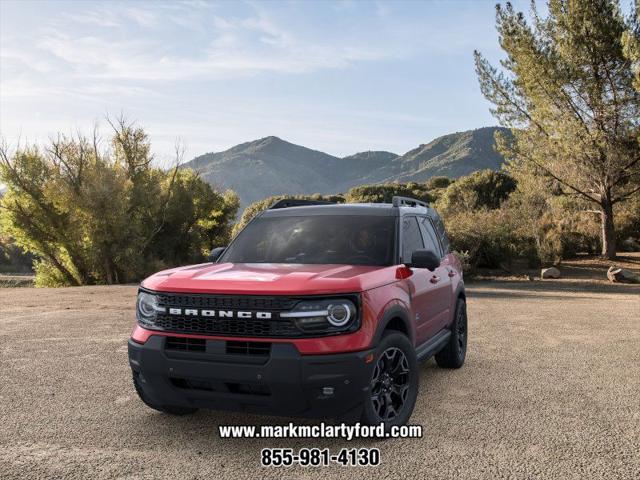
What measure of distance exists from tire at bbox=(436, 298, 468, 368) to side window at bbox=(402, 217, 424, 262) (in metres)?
1.45

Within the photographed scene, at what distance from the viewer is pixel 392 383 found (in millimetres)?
4637

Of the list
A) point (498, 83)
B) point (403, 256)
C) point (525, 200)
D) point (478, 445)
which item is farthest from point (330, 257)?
point (525, 200)

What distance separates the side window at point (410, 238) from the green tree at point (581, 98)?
21025 mm

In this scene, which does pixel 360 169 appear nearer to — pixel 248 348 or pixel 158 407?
pixel 158 407

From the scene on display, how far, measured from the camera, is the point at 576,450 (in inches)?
171

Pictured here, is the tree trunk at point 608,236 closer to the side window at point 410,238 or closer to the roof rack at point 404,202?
the roof rack at point 404,202

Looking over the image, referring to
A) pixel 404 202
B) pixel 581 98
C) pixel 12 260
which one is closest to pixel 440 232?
pixel 404 202

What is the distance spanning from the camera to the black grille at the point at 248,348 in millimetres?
4016

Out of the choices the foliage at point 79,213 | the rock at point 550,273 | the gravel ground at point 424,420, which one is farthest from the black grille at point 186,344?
the foliage at point 79,213

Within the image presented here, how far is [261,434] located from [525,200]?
98.0 ft

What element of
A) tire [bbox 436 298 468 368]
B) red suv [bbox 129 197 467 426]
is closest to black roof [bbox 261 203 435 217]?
red suv [bbox 129 197 467 426]

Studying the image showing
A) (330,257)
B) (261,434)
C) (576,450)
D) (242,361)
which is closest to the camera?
(242,361)

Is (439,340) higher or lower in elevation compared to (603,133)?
lower

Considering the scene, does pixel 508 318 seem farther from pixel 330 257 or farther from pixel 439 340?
pixel 330 257
